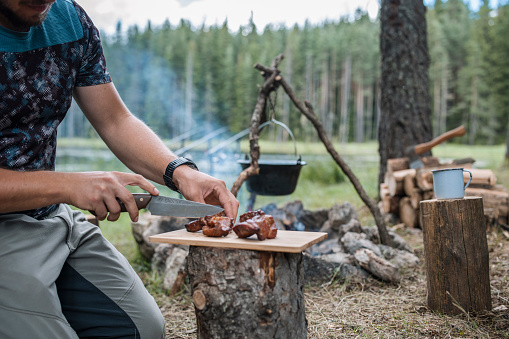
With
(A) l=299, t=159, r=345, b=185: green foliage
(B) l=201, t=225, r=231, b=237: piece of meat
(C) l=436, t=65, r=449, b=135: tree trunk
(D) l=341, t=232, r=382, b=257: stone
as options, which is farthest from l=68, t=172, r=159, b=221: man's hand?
(C) l=436, t=65, r=449, b=135: tree trunk

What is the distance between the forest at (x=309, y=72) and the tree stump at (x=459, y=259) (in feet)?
78.2

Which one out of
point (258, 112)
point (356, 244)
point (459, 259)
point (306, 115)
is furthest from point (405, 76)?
point (459, 259)

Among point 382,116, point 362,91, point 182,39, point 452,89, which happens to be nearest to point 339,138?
point 362,91

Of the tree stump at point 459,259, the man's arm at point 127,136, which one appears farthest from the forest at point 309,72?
the tree stump at point 459,259

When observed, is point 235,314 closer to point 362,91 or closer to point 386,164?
point 386,164

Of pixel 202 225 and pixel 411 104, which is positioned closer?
pixel 202 225

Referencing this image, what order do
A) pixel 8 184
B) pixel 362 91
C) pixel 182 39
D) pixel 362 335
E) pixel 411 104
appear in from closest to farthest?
pixel 8 184 < pixel 362 335 < pixel 411 104 < pixel 182 39 < pixel 362 91

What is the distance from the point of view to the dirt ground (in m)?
2.44

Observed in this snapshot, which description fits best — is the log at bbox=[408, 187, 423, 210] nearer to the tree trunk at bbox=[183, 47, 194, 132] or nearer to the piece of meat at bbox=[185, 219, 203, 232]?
the piece of meat at bbox=[185, 219, 203, 232]

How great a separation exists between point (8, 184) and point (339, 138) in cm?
4853

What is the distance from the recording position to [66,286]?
1.96 m

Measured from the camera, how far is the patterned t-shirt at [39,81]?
5.71ft

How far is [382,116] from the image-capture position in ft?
19.6

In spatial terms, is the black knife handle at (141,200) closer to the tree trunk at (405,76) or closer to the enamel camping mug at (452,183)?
the enamel camping mug at (452,183)
